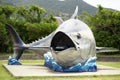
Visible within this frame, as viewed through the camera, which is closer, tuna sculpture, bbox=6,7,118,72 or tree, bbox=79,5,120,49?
tuna sculpture, bbox=6,7,118,72

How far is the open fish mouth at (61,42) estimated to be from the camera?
1802cm

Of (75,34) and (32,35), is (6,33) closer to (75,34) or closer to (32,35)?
(32,35)

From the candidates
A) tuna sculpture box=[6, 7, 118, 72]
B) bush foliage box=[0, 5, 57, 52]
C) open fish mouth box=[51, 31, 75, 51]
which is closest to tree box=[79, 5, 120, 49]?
bush foliage box=[0, 5, 57, 52]

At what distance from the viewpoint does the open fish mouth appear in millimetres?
18016

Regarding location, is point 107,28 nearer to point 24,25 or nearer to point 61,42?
point 24,25

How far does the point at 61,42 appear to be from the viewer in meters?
18.3

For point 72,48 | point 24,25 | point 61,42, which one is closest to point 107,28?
point 24,25

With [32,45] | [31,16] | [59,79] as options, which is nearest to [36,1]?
[31,16]

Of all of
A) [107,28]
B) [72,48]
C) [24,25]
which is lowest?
[24,25]

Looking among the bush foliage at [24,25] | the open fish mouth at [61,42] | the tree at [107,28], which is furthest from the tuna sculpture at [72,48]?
the tree at [107,28]

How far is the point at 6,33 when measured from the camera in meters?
42.8

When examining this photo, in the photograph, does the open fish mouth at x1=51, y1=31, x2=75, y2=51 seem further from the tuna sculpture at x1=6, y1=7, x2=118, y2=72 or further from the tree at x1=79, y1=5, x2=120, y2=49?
the tree at x1=79, y1=5, x2=120, y2=49

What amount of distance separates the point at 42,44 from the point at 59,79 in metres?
9.60

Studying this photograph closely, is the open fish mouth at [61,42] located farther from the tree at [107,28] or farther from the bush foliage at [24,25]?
the tree at [107,28]
